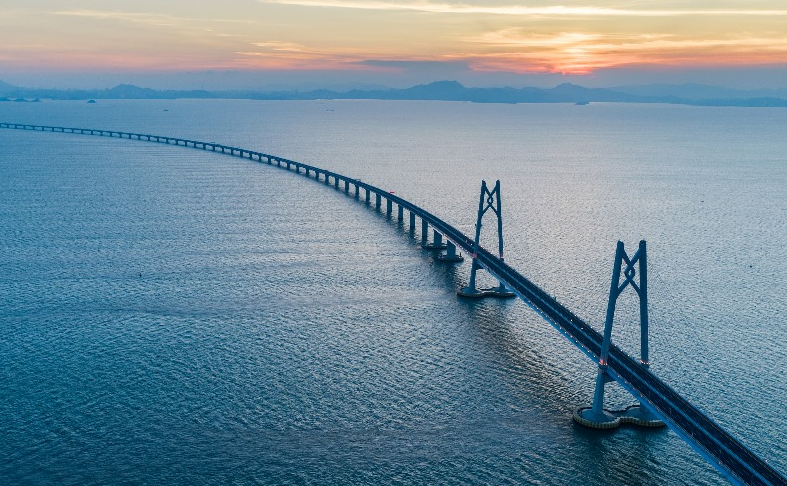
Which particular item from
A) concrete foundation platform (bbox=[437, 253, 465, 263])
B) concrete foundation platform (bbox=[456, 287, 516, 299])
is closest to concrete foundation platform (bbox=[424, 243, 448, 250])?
concrete foundation platform (bbox=[437, 253, 465, 263])

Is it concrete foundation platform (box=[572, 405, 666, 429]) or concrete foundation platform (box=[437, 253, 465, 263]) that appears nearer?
concrete foundation platform (box=[572, 405, 666, 429])

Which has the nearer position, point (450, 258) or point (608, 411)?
point (608, 411)

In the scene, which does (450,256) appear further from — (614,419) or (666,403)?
(666,403)

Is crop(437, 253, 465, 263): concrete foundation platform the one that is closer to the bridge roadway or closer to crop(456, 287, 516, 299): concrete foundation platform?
crop(456, 287, 516, 299): concrete foundation platform

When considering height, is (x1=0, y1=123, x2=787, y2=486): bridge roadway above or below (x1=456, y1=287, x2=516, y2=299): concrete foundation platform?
above

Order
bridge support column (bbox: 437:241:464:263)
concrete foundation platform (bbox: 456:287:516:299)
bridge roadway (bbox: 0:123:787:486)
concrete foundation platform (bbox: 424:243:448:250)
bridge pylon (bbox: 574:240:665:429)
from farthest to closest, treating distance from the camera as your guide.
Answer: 1. concrete foundation platform (bbox: 424:243:448:250)
2. bridge support column (bbox: 437:241:464:263)
3. concrete foundation platform (bbox: 456:287:516:299)
4. bridge pylon (bbox: 574:240:665:429)
5. bridge roadway (bbox: 0:123:787:486)

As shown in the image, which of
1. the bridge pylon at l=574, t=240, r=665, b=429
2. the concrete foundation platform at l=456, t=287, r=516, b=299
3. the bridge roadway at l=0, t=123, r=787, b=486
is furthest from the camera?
the concrete foundation platform at l=456, t=287, r=516, b=299

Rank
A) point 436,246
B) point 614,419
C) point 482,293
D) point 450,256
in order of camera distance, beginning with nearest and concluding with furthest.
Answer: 1. point 614,419
2. point 482,293
3. point 450,256
4. point 436,246

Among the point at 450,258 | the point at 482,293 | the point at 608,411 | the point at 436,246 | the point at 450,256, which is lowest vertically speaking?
the point at 608,411

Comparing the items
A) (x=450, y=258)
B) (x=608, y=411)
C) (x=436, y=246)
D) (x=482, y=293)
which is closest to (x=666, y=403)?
(x=608, y=411)

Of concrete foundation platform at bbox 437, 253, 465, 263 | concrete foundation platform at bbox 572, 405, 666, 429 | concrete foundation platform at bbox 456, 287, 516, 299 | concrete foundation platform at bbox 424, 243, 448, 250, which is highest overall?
concrete foundation platform at bbox 424, 243, 448, 250

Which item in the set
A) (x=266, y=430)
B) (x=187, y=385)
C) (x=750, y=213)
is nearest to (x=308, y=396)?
(x=266, y=430)

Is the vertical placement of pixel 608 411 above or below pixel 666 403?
below
